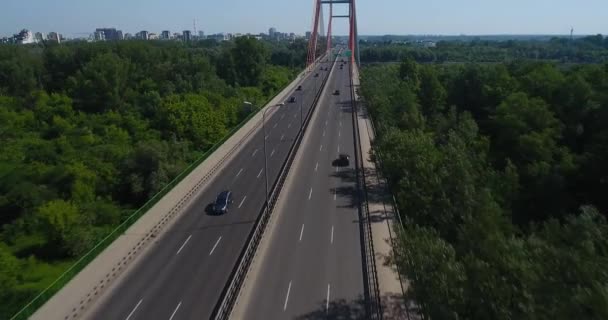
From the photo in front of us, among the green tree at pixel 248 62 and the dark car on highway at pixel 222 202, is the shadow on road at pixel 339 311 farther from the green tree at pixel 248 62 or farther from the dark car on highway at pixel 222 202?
the green tree at pixel 248 62

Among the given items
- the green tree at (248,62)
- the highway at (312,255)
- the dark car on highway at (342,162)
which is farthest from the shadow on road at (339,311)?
the green tree at (248,62)

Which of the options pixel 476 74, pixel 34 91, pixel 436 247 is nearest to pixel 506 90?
pixel 476 74

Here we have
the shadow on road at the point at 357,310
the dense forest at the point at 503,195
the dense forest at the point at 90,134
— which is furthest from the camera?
the dense forest at the point at 90,134

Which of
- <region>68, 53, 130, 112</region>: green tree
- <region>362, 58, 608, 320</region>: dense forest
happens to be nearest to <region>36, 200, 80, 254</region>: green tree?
<region>362, 58, 608, 320</region>: dense forest

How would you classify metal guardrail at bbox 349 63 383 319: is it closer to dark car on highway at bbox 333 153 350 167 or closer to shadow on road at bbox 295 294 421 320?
shadow on road at bbox 295 294 421 320

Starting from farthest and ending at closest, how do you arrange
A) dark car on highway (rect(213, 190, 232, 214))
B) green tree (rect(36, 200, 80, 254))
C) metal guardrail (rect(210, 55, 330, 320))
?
1. green tree (rect(36, 200, 80, 254))
2. dark car on highway (rect(213, 190, 232, 214))
3. metal guardrail (rect(210, 55, 330, 320))

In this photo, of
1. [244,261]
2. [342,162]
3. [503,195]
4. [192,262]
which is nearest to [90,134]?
[342,162]

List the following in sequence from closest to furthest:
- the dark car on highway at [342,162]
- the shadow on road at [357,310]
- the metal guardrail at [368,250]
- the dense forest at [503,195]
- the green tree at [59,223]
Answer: the dense forest at [503,195], the shadow on road at [357,310], the metal guardrail at [368,250], the green tree at [59,223], the dark car on highway at [342,162]
